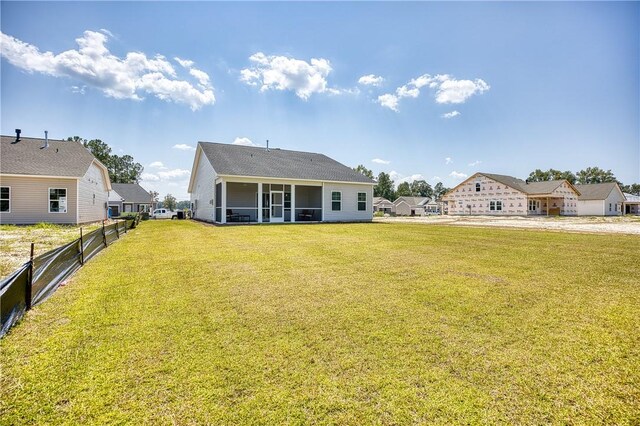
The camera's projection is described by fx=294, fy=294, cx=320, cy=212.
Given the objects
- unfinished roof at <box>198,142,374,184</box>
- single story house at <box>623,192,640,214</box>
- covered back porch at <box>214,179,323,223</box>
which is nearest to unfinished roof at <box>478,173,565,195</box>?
single story house at <box>623,192,640,214</box>

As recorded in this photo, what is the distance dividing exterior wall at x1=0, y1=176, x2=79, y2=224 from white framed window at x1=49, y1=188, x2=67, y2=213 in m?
0.15

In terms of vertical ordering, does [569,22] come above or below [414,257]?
above

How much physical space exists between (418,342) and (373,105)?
963 inches

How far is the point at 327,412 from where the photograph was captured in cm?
202

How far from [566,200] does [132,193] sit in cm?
6886

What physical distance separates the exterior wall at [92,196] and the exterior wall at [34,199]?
1.58 ft

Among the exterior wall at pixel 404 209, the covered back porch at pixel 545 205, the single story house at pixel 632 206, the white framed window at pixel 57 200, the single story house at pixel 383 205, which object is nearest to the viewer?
the white framed window at pixel 57 200

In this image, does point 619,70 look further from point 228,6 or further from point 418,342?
point 418,342

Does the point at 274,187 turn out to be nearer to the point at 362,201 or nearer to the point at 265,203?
the point at 265,203

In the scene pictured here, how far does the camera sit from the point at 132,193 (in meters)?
50.9

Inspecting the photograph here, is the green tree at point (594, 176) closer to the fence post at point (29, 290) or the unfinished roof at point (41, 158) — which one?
the unfinished roof at point (41, 158)

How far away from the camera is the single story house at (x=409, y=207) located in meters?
71.3

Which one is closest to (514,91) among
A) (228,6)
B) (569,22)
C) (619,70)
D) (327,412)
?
(619,70)

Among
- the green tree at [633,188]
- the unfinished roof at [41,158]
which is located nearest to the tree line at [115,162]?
the unfinished roof at [41,158]
